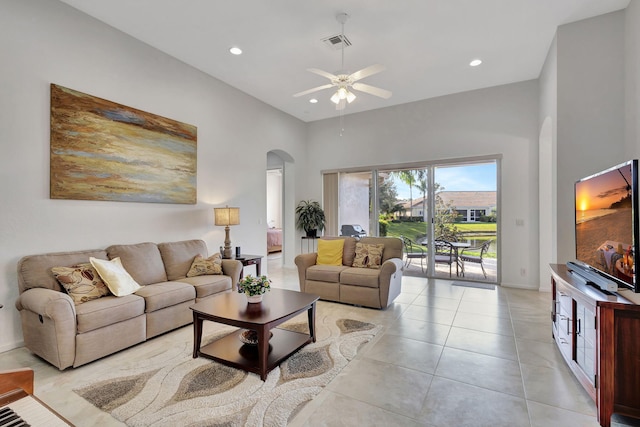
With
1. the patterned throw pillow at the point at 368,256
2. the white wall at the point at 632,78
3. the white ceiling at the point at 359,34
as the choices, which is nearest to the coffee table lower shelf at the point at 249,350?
the patterned throw pillow at the point at 368,256

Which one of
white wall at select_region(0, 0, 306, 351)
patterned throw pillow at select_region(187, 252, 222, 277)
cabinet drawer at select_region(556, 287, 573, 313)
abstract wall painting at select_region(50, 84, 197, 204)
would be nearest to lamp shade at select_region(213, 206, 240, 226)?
white wall at select_region(0, 0, 306, 351)

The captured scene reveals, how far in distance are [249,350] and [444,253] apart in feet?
14.7

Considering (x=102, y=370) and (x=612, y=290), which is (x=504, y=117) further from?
(x=102, y=370)

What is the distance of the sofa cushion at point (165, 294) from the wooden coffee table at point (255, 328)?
596 mm

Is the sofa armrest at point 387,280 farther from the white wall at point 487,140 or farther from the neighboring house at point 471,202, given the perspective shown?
the white wall at point 487,140

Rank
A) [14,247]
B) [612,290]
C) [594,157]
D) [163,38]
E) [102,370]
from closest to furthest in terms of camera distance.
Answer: [612,290]
[102,370]
[14,247]
[594,157]
[163,38]

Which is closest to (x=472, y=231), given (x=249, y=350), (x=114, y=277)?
(x=249, y=350)

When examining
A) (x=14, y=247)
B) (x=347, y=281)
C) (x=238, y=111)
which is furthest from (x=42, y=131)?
(x=347, y=281)

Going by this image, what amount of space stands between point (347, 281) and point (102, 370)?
2.79 m

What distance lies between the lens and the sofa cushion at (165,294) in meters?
3.10

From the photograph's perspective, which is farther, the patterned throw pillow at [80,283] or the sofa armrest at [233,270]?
the sofa armrest at [233,270]

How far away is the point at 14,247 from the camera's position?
291cm

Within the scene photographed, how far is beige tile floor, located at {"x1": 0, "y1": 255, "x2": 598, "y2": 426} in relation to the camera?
198cm

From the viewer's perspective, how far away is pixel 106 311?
8.92 ft
